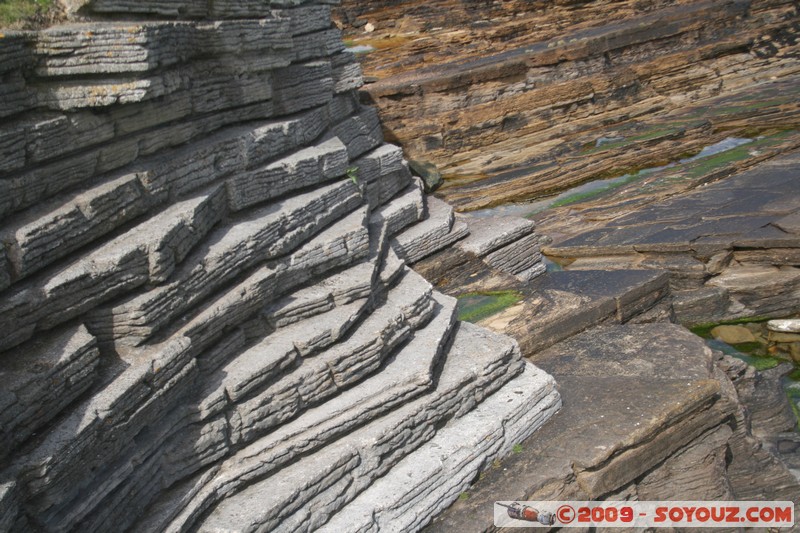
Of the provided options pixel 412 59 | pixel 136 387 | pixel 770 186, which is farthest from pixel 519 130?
pixel 136 387

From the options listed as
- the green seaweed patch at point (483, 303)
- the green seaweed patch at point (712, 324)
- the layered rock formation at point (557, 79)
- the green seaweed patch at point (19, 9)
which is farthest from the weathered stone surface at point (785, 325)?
the green seaweed patch at point (19, 9)

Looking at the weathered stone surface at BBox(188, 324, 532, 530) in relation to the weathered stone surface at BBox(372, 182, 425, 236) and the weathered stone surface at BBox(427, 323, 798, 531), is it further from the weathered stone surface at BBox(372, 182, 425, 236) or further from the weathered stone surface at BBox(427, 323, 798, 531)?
the weathered stone surface at BBox(372, 182, 425, 236)

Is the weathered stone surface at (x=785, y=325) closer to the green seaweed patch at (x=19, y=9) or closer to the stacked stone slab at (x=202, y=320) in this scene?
the stacked stone slab at (x=202, y=320)

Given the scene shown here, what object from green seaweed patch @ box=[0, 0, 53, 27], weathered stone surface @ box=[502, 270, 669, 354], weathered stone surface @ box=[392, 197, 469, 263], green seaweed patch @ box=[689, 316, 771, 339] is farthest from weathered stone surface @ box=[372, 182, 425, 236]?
green seaweed patch @ box=[0, 0, 53, 27]

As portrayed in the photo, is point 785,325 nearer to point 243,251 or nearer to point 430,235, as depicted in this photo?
point 430,235

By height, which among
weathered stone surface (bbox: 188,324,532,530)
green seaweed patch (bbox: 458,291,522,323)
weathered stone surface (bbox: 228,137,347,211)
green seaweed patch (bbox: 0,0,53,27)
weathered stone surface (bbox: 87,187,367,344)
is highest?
green seaweed patch (bbox: 0,0,53,27)

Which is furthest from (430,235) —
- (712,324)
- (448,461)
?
(448,461)
